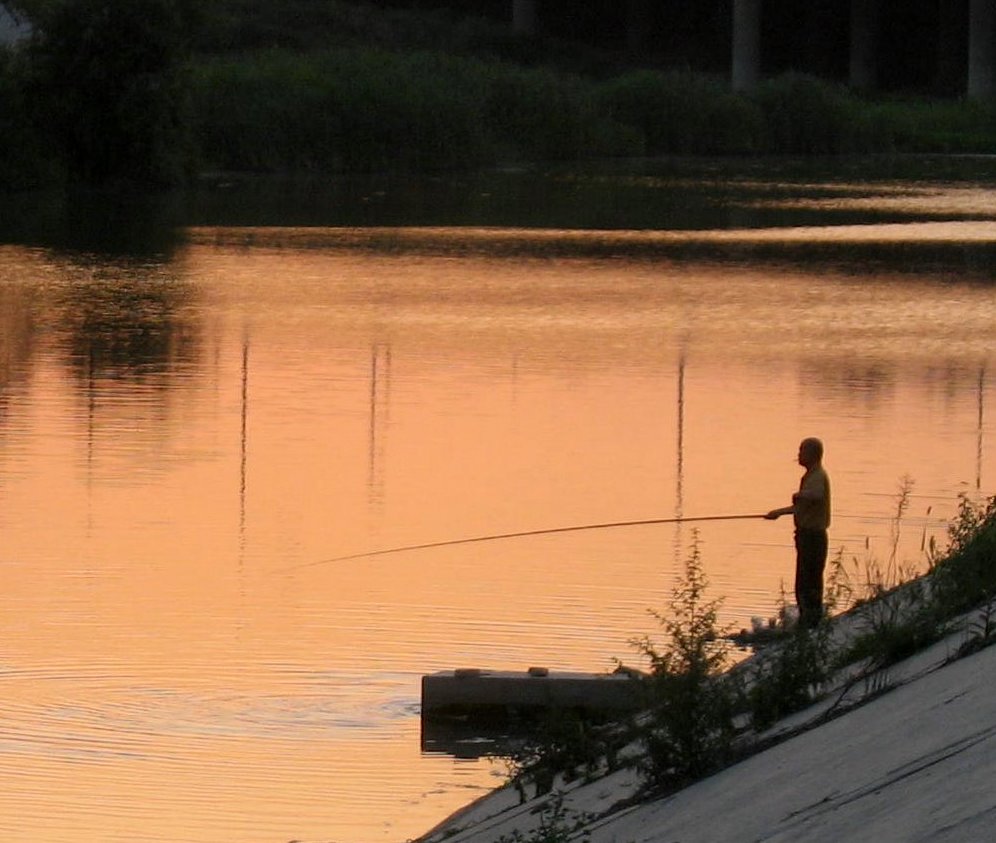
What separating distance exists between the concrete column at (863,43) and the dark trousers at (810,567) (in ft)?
267

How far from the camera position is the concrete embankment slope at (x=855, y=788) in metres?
7.50

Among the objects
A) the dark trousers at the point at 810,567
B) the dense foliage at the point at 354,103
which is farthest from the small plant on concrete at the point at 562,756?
the dense foliage at the point at 354,103

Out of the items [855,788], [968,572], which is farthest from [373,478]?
[855,788]

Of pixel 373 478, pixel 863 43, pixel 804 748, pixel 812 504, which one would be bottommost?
pixel 373 478

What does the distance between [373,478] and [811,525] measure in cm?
619

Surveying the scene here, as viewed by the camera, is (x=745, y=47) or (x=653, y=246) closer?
(x=653, y=246)

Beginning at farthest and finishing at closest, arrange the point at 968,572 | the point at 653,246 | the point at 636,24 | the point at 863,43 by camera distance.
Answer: the point at 636,24
the point at 863,43
the point at 653,246
the point at 968,572

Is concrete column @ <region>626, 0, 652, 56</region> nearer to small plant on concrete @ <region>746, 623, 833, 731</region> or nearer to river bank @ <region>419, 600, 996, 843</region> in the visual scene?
small plant on concrete @ <region>746, 623, 833, 731</region>

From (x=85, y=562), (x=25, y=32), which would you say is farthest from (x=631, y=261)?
(x=25, y=32)

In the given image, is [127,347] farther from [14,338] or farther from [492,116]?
[492,116]

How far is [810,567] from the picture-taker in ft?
43.4

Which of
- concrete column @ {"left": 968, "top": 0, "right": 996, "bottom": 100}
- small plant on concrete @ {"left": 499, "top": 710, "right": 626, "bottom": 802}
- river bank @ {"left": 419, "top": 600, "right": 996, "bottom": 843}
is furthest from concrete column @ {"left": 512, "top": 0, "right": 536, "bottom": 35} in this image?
small plant on concrete @ {"left": 499, "top": 710, "right": 626, "bottom": 802}

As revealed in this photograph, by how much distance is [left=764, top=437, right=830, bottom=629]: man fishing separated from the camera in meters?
13.2

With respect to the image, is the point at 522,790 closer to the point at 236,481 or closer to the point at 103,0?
the point at 236,481
